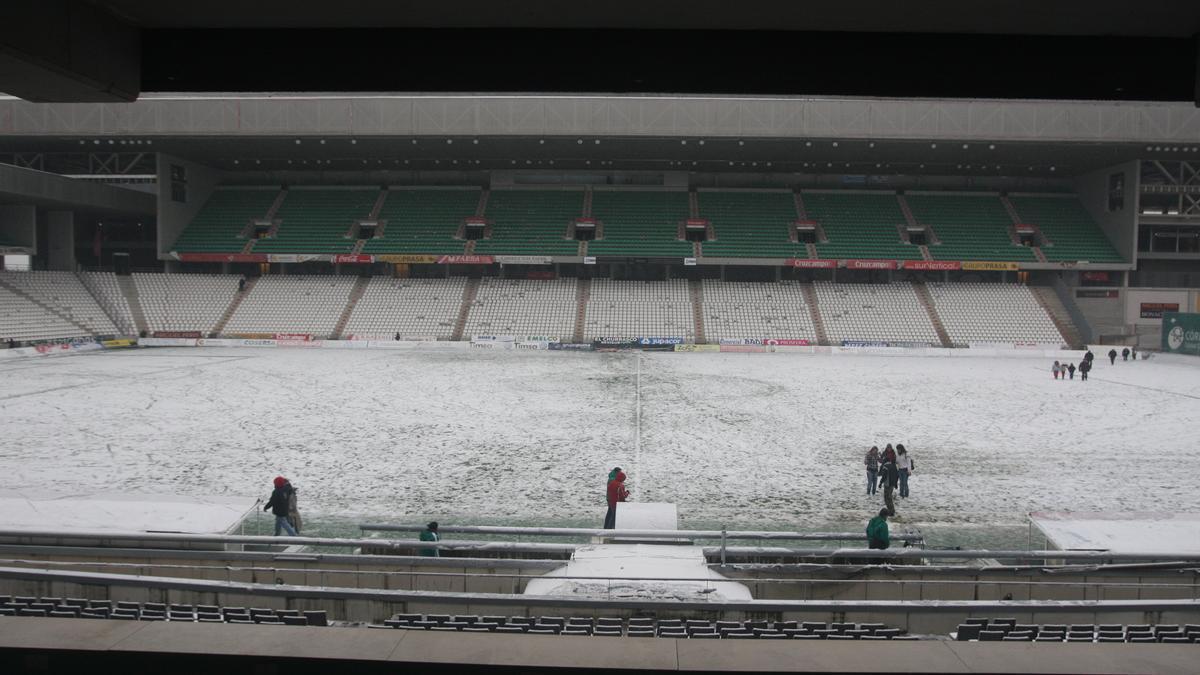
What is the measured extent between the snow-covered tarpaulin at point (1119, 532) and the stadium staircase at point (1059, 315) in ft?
138

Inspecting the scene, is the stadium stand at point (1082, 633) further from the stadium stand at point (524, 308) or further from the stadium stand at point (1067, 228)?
the stadium stand at point (1067, 228)

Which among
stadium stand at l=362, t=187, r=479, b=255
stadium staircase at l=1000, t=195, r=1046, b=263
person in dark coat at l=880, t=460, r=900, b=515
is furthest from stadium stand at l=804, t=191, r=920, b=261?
person in dark coat at l=880, t=460, r=900, b=515

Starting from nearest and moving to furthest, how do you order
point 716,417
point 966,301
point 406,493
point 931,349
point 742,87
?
1. point 742,87
2. point 406,493
3. point 716,417
4. point 931,349
5. point 966,301

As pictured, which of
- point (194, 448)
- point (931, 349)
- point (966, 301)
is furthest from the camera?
point (966, 301)

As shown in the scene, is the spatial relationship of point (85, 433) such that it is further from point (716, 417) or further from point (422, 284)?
point (422, 284)

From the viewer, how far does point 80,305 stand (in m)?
46.6

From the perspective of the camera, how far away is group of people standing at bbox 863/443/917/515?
13000 mm

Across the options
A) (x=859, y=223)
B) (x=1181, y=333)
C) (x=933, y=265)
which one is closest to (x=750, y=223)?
(x=859, y=223)

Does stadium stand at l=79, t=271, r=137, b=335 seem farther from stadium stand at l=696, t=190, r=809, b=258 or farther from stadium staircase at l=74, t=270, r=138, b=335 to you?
stadium stand at l=696, t=190, r=809, b=258

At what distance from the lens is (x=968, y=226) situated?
5466 cm

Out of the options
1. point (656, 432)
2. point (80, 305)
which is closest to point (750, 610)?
point (656, 432)

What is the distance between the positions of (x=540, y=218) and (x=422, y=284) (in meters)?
10.3

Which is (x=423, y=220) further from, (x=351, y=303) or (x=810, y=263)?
(x=810, y=263)

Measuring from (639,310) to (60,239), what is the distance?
138 ft
